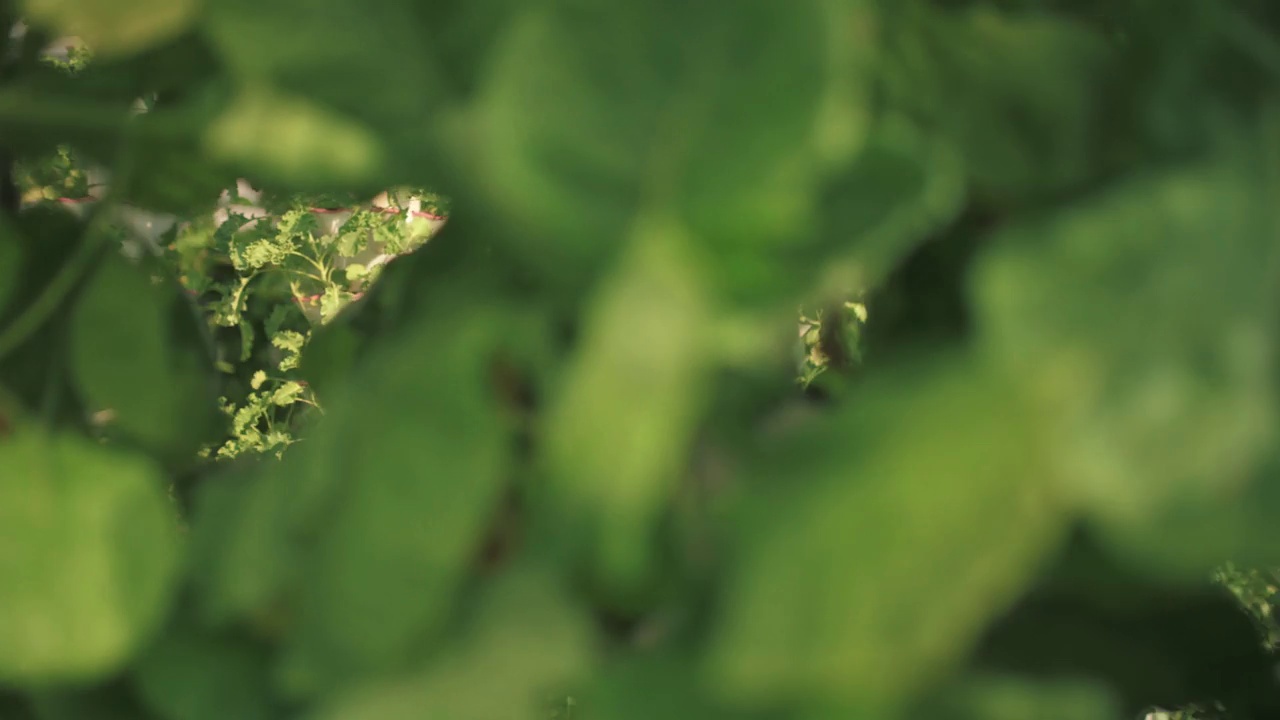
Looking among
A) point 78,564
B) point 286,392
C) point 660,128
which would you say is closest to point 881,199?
point 660,128

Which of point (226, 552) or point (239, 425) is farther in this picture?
point (239, 425)

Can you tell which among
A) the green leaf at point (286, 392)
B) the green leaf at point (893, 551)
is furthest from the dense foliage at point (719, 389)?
the green leaf at point (286, 392)

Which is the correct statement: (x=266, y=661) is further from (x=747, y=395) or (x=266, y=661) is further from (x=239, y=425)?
(x=239, y=425)

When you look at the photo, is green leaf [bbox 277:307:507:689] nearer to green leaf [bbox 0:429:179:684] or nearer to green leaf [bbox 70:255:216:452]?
green leaf [bbox 0:429:179:684]

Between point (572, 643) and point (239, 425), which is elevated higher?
point (239, 425)

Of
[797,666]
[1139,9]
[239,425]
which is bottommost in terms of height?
[797,666]

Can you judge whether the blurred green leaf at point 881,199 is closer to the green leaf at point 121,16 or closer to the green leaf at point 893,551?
the green leaf at point 893,551

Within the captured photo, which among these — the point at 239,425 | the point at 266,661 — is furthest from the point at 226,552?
the point at 239,425
